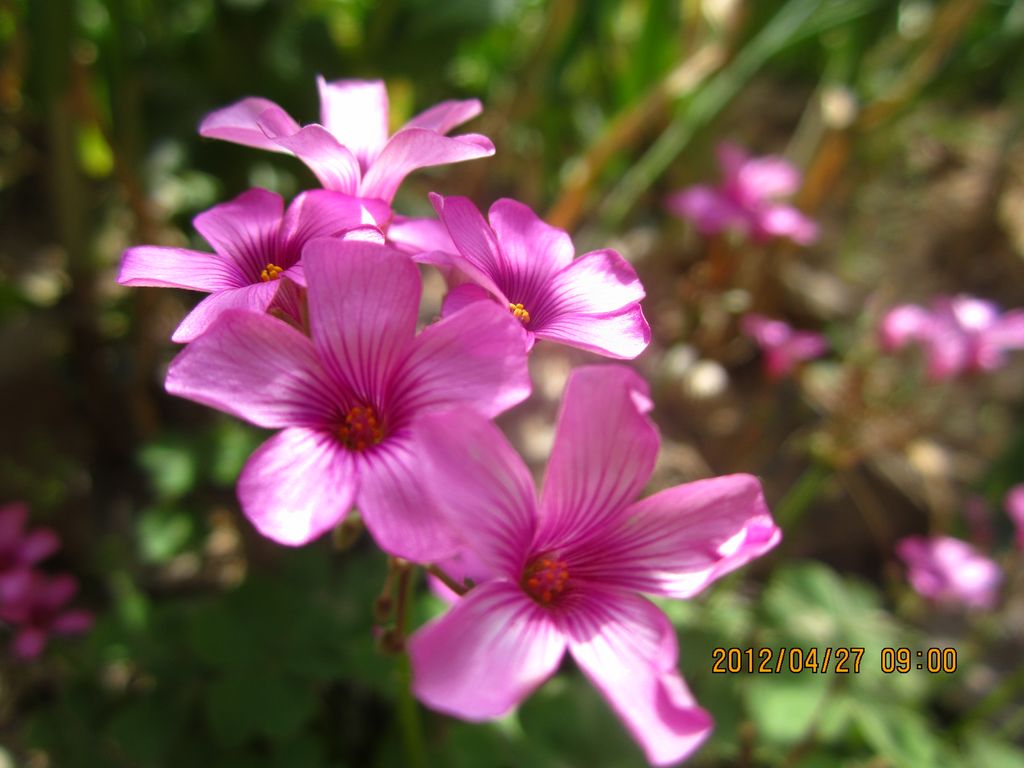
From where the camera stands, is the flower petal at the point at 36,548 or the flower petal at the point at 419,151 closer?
the flower petal at the point at 419,151

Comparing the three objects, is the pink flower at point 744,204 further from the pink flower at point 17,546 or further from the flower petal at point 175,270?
the pink flower at point 17,546

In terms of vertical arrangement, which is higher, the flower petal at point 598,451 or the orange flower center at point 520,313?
the orange flower center at point 520,313

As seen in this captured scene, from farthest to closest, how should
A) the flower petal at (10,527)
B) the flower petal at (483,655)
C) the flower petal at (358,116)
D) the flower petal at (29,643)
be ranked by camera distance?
1. the flower petal at (10,527)
2. the flower petal at (29,643)
3. the flower petal at (358,116)
4. the flower petal at (483,655)

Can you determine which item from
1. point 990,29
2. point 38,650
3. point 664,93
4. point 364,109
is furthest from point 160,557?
point 990,29

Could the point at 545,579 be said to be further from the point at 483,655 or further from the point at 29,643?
the point at 29,643

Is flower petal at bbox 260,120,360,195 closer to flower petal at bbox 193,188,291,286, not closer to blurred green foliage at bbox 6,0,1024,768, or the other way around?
flower petal at bbox 193,188,291,286

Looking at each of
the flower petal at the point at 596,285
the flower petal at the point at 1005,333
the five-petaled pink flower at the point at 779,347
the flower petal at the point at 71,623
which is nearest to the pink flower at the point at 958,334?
the flower petal at the point at 1005,333
